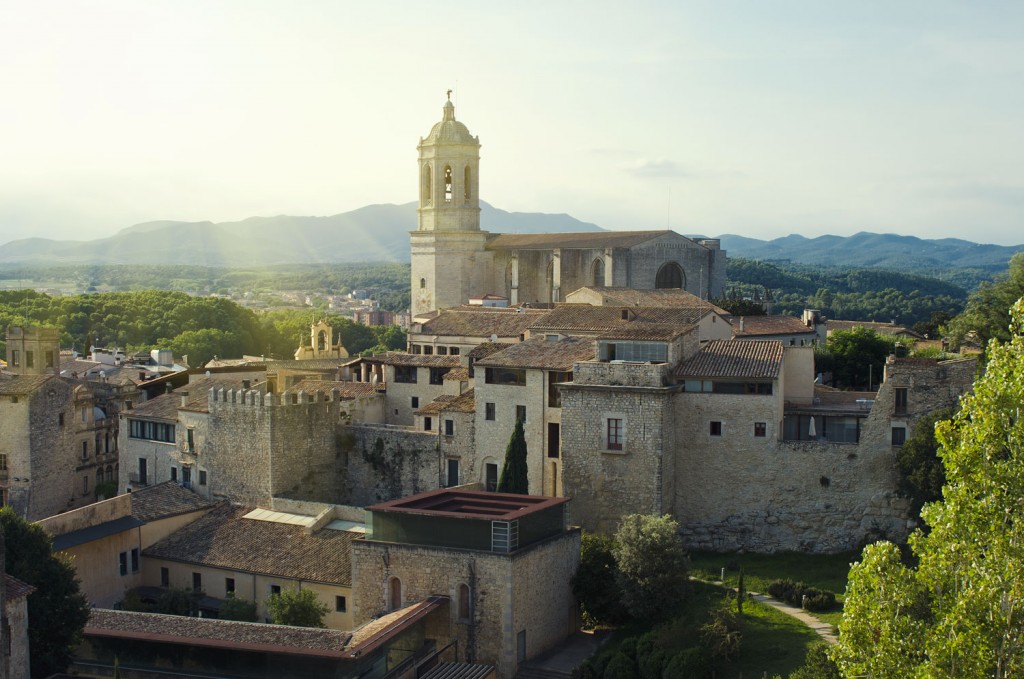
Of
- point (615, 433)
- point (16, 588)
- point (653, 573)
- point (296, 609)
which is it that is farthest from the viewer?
point (615, 433)

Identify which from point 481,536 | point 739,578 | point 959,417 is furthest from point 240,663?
point 959,417

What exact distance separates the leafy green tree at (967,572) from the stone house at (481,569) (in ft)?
48.5

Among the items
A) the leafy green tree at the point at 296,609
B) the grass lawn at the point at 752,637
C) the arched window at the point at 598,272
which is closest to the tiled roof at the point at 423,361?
the leafy green tree at the point at 296,609

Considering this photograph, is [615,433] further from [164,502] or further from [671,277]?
[671,277]

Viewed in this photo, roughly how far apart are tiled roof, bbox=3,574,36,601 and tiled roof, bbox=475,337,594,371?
16964mm

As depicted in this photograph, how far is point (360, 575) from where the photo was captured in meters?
33.6

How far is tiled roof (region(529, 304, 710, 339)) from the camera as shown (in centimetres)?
4400

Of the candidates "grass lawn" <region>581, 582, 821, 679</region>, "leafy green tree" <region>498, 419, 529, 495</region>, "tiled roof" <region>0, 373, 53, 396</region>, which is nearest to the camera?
"grass lawn" <region>581, 582, 821, 679</region>

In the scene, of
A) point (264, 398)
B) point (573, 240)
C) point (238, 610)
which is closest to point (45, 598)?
point (238, 610)

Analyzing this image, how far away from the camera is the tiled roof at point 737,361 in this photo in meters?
36.6

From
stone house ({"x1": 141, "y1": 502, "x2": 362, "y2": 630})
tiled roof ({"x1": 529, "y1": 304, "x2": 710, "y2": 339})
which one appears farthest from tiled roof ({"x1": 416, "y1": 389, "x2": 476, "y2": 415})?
stone house ({"x1": 141, "y1": 502, "x2": 362, "y2": 630})

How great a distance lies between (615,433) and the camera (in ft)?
122

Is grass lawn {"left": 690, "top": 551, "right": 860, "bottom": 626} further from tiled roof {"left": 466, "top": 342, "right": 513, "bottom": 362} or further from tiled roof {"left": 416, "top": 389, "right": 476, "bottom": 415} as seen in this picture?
tiled roof {"left": 466, "top": 342, "right": 513, "bottom": 362}

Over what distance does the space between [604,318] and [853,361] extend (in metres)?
15.0
